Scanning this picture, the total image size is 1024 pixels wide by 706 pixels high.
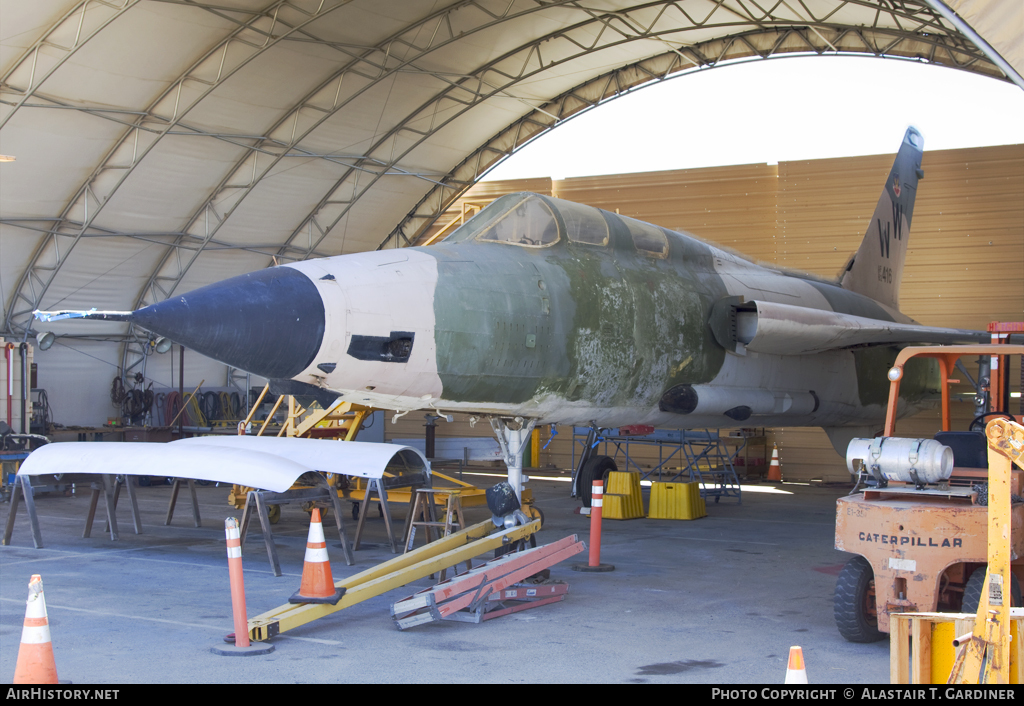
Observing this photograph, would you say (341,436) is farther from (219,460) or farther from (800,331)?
(800,331)

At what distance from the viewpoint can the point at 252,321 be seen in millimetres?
5684

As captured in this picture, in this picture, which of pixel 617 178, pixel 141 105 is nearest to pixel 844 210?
pixel 617 178

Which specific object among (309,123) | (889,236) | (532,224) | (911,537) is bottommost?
(911,537)

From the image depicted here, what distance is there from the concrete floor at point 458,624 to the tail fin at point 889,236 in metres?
4.40

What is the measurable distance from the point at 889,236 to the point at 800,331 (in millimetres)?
6125

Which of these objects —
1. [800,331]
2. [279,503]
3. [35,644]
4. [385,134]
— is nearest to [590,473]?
[800,331]

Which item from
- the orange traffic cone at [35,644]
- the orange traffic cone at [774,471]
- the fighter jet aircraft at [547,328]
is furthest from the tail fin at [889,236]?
the orange traffic cone at [35,644]

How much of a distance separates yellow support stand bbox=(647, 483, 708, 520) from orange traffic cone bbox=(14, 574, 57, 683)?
30.6 ft

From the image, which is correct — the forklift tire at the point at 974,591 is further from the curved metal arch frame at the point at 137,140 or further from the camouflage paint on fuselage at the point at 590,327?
the curved metal arch frame at the point at 137,140

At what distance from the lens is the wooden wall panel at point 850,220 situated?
17.7 m

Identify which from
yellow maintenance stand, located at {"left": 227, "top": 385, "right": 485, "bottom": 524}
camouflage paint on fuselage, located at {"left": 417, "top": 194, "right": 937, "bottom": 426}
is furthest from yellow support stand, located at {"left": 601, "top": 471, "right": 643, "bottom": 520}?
camouflage paint on fuselage, located at {"left": 417, "top": 194, "right": 937, "bottom": 426}

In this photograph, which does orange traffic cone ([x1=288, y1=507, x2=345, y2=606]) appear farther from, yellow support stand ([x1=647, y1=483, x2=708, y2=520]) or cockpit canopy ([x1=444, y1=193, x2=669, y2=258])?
yellow support stand ([x1=647, y1=483, x2=708, y2=520])

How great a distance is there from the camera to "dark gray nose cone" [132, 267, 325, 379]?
562cm

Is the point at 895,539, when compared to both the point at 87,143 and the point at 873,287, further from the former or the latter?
the point at 87,143
